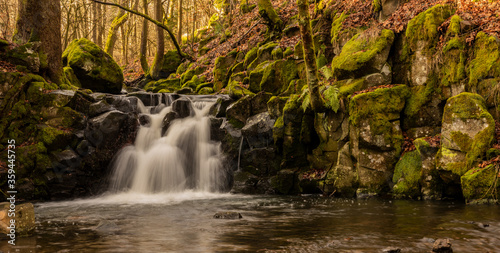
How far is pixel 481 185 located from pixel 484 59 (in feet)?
10.3

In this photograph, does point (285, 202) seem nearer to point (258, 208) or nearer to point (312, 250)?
point (258, 208)

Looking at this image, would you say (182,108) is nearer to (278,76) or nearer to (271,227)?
(278,76)

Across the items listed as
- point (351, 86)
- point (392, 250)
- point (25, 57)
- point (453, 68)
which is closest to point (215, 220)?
point (392, 250)

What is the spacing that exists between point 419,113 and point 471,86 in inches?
54.5

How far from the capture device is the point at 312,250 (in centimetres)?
435

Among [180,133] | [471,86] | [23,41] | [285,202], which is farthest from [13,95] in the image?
[471,86]

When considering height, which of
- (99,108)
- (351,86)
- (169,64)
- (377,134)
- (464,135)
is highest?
(169,64)

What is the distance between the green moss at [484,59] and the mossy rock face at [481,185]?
2.31 meters

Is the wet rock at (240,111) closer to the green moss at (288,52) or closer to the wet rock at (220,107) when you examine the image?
the wet rock at (220,107)

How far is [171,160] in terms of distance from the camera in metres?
12.1

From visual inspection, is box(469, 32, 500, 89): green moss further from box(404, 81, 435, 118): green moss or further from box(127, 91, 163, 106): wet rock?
box(127, 91, 163, 106): wet rock

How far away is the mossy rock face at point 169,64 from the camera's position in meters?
23.0

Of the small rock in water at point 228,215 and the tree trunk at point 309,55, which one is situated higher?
the tree trunk at point 309,55

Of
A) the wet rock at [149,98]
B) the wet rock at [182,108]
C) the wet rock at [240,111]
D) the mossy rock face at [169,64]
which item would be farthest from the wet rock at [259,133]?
the mossy rock face at [169,64]
